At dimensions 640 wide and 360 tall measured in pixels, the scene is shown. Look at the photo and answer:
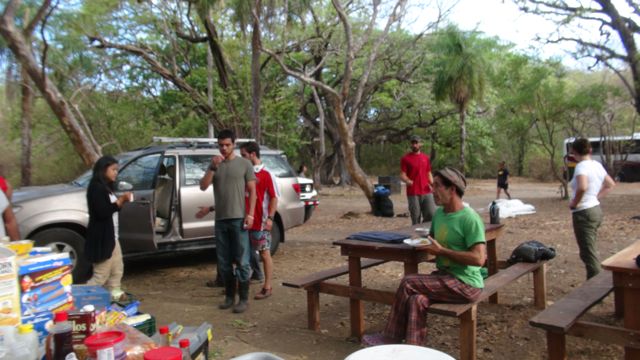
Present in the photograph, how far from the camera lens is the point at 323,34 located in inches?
663

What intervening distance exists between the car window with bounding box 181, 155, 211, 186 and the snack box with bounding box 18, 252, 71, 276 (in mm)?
3951

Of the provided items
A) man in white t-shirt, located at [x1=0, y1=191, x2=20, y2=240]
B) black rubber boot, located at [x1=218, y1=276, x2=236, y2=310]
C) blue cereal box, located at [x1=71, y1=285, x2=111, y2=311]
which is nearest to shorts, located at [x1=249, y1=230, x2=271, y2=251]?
black rubber boot, located at [x1=218, y1=276, x2=236, y2=310]

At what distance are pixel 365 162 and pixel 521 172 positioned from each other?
11.6m

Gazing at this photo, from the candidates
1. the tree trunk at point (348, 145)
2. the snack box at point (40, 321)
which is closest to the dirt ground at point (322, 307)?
the snack box at point (40, 321)

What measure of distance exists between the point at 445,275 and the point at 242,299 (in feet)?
8.16

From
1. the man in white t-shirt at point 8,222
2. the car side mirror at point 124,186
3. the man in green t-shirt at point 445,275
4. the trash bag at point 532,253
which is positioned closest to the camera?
the man in green t-shirt at point 445,275

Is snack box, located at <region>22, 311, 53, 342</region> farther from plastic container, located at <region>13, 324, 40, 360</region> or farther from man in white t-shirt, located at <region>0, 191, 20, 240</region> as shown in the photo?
man in white t-shirt, located at <region>0, 191, 20, 240</region>

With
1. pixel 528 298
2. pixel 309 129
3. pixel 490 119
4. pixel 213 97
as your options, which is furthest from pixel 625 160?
pixel 528 298

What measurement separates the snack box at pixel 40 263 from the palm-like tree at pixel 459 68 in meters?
17.3

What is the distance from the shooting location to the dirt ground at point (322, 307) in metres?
4.30

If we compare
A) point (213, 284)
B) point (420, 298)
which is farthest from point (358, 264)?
point (213, 284)

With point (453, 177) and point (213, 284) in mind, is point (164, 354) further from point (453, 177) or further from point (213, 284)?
point (213, 284)

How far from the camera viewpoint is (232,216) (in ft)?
17.1

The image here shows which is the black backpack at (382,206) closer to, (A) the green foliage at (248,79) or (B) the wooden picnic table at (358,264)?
(A) the green foliage at (248,79)
